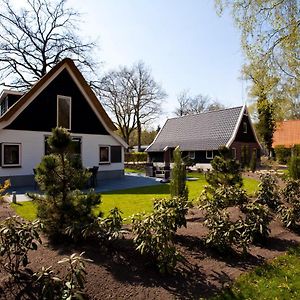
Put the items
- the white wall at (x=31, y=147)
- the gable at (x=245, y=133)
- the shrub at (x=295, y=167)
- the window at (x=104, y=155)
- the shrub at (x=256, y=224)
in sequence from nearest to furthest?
the shrub at (x=256, y=224) < the shrub at (x=295, y=167) < the white wall at (x=31, y=147) < the window at (x=104, y=155) < the gable at (x=245, y=133)

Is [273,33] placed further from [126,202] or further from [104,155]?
[104,155]

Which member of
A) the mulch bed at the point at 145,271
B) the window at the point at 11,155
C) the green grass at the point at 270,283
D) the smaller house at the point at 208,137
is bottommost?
the green grass at the point at 270,283

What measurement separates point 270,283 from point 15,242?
3.98m

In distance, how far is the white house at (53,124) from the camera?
1550 cm

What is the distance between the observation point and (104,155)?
19641 millimetres

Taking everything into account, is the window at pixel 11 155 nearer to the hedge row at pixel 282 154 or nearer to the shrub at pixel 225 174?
the shrub at pixel 225 174

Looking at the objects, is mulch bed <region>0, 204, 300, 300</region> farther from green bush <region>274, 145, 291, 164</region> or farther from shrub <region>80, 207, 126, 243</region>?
green bush <region>274, 145, 291, 164</region>

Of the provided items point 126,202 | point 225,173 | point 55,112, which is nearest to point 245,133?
point 55,112

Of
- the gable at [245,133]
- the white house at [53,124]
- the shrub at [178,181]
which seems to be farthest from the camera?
the gable at [245,133]

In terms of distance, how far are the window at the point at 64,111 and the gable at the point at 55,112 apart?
0.20 metres

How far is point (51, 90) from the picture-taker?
16781 millimetres

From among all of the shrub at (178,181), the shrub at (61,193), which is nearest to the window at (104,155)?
the shrub at (178,181)

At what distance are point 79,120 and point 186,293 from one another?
1510 centimetres

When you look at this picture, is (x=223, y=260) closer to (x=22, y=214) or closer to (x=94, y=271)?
(x=94, y=271)
